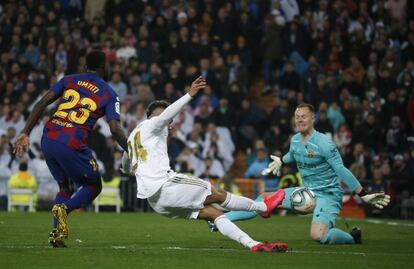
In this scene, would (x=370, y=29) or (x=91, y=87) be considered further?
(x=370, y=29)

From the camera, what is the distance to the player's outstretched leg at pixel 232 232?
462 inches

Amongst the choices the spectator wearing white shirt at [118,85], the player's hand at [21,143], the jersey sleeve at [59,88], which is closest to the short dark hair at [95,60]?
the jersey sleeve at [59,88]

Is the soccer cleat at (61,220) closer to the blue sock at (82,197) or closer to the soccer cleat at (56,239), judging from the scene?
the soccer cleat at (56,239)

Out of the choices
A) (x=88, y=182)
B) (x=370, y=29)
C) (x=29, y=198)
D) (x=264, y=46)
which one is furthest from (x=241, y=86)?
(x=88, y=182)

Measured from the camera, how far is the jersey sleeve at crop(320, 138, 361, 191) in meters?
13.8

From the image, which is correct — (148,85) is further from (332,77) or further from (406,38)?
(406,38)

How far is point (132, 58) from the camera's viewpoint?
27.6m

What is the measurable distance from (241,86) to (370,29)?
15.1 feet

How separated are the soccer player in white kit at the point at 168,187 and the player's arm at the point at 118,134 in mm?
270

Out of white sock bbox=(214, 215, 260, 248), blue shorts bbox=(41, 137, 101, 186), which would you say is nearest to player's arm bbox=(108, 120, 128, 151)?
blue shorts bbox=(41, 137, 101, 186)

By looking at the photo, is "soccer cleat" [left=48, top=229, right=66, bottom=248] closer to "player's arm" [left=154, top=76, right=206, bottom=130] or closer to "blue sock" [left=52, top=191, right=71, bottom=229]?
"blue sock" [left=52, top=191, right=71, bottom=229]

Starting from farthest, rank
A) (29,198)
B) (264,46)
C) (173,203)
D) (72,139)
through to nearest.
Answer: (264,46) → (29,198) → (72,139) → (173,203)

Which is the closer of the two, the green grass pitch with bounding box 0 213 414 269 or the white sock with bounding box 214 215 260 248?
the green grass pitch with bounding box 0 213 414 269

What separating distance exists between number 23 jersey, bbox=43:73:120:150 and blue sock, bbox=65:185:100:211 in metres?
0.58
